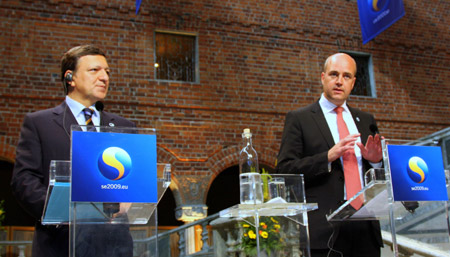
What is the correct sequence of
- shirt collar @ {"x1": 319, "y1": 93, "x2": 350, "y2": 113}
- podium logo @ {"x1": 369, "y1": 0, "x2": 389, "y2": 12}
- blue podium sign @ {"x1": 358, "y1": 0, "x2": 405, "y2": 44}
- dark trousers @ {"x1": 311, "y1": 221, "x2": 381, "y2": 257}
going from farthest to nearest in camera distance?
podium logo @ {"x1": 369, "y1": 0, "x2": 389, "y2": 12}
blue podium sign @ {"x1": 358, "y1": 0, "x2": 405, "y2": 44}
shirt collar @ {"x1": 319, "y1": 93, "x2": 350, "y2": 113}
dark trousers @ {"x1": 311, "y1": 221, "x2": 381, "y2": 257}

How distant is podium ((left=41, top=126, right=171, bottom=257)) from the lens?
1777mm

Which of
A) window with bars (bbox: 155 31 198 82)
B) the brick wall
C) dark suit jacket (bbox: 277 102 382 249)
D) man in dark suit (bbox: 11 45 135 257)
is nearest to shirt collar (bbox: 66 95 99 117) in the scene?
man in dark suit (bbox: 11 45 135 257)

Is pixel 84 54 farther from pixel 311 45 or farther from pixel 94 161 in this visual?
pixel 311 45

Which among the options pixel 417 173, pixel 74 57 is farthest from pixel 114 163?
pixel 417 173

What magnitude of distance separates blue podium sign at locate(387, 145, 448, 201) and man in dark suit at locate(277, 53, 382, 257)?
0.86ft

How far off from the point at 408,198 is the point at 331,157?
1.53ft

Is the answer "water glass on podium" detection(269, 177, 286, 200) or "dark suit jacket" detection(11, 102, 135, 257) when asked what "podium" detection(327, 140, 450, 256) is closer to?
"water glass on podium" detection(269, 177, 286, 200)

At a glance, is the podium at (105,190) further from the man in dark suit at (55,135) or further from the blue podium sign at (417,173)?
the blue podium sign at (417,173)

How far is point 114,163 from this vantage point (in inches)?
72.5

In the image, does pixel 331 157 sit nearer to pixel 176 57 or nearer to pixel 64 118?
pixel 64 118

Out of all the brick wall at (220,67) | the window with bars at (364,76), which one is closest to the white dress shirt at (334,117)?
the brick wall at (220,67)

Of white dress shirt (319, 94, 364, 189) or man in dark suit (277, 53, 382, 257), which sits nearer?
man in dark suit (277, 53, 382, 257)

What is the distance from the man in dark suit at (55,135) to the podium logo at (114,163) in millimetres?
217

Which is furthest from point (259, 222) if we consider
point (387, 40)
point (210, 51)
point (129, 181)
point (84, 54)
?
point (387, 40)
